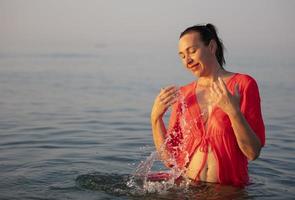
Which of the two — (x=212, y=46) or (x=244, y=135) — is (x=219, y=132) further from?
(x=212, y=46)

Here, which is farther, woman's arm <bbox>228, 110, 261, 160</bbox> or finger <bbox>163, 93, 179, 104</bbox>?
finger <bbox>163, 93, 179, 104</bbox>

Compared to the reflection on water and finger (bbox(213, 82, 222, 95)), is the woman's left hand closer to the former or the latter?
finger (bbox(213, 82, 222, 95))

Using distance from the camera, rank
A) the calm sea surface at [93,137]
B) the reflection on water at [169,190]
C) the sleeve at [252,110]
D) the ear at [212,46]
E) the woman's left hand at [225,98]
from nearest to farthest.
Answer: the woman's left hand at [225,98] → the sleeve at [252,110] → the ear at [212,46] → the reflection on water at [169,190] → the calm sea surface at [93,137]

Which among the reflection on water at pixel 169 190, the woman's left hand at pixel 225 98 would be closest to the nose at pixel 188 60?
the woman's left hand at pixel 225 98

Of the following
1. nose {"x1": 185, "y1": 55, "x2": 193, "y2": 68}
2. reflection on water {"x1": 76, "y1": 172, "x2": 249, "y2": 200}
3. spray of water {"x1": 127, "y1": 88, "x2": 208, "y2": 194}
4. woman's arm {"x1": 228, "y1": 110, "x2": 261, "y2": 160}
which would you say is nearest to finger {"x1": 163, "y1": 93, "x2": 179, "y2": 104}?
spray of water {"x1": 127, "y1": 88, "x2": 208, "y2": 194}

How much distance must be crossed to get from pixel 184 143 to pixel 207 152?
346mm

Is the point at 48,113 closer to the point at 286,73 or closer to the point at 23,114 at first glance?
the point at 23,114

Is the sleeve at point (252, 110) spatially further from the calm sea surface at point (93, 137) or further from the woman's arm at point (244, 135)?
the calm sea surface at point (93, 137)

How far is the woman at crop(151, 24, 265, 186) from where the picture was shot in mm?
5270

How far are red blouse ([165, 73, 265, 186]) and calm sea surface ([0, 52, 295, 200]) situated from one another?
30cm

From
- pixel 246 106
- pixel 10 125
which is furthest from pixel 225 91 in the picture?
pixel 10 125

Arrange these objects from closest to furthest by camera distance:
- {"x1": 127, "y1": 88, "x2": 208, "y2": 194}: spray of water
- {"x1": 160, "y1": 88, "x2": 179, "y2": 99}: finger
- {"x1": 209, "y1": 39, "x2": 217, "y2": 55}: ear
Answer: {"x1": 160, "y1": 88, "x2": 179, "y2": 99}: finger < {"x1": 209, "y1": 39, "x2": 217, "y2": 55}: ear < {"x1": 127, "y1": 88, "x2": 208, "y2": 194}: spray of water

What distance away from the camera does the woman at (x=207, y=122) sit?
5270 millimetres

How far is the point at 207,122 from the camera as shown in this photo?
5613mm
